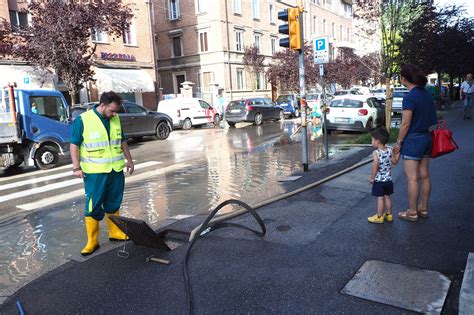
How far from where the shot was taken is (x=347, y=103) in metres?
16.4

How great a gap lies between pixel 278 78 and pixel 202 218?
31.8 meters

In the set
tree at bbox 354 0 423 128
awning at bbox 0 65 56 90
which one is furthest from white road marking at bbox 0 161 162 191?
awning at bbox 0 65 56 90

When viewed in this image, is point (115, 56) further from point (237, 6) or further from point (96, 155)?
point (96, 155)

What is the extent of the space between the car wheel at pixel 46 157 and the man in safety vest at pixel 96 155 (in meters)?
7.61

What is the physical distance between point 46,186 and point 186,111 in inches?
555

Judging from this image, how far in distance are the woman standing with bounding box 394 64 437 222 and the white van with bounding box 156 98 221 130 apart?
17.9 m

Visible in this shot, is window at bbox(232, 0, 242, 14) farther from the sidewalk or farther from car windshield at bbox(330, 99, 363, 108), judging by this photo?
the sidewalk

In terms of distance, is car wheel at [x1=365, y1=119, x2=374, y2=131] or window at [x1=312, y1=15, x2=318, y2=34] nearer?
car wheel at [x1=365, y1=119, x2=374, y2=131]

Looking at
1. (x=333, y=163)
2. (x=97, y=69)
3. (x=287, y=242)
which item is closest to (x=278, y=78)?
(x=97, y=69)

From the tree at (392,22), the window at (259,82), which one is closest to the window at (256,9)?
Answer: the window at (259,82)

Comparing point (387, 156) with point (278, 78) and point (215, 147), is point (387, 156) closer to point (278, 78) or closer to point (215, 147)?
point (215, 147)

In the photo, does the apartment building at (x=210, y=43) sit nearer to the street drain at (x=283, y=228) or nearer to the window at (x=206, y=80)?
the window at (x=206, y=80)

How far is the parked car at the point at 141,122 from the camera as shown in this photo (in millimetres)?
16438

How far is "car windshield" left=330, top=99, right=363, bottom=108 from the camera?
16266 millimetres
